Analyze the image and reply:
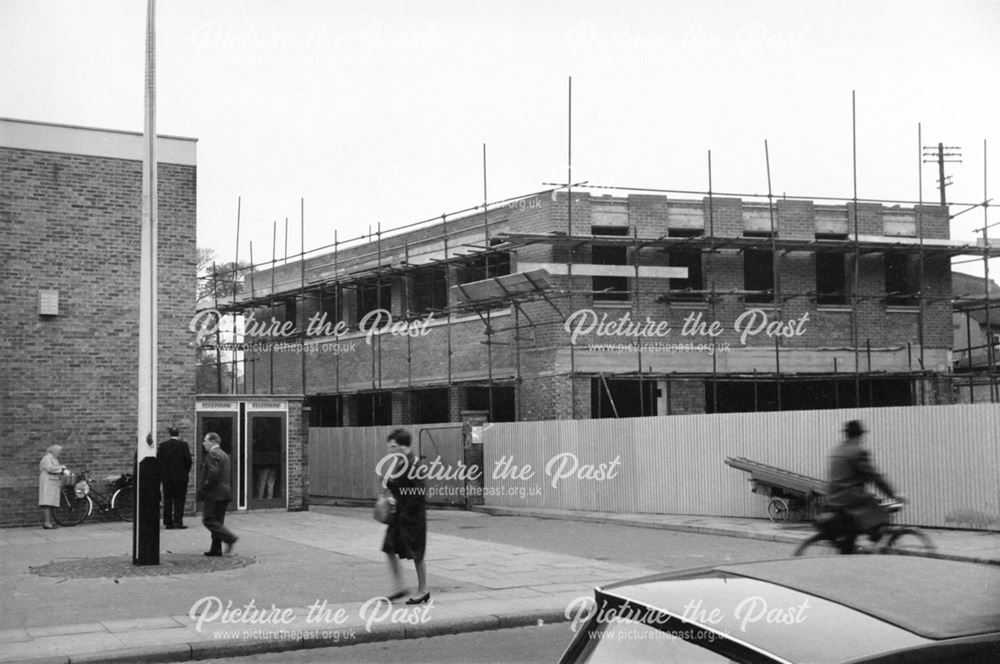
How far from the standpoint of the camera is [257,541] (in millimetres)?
17062

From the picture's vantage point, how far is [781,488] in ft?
60.1

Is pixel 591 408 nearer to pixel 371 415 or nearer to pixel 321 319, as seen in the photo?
pixel 371 415

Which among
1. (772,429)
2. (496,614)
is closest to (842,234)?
(772,429)

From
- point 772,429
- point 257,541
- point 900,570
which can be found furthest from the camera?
point 772,429

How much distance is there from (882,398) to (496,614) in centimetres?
2196

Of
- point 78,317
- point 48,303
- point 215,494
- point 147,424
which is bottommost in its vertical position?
point 215,494

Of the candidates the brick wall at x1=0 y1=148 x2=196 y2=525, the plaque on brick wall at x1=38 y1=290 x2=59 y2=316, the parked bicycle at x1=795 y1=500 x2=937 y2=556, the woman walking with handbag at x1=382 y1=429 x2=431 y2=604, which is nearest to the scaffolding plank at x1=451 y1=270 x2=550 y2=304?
the brick wall at x1=0 y1=148 x2=196 y2=525

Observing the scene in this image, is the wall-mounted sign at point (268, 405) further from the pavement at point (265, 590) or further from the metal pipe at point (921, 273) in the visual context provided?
the metal pipe at point (921, 273)

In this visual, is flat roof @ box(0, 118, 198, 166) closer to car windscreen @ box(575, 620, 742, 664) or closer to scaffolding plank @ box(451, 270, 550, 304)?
scaffolding plank @ box(451, 270, 550, 304)

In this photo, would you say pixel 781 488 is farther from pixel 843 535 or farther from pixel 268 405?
pixel 268 405

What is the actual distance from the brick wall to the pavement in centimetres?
226

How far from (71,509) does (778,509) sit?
Answer: 13.0 meters

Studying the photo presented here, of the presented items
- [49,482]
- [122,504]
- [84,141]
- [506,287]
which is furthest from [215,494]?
[506,287]

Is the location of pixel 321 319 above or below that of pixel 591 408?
above
